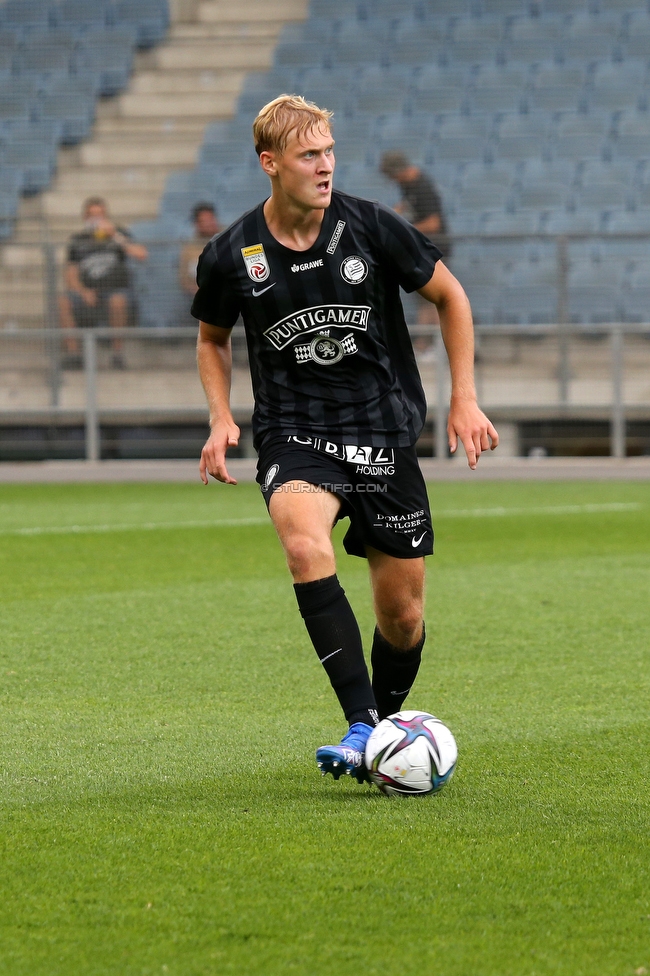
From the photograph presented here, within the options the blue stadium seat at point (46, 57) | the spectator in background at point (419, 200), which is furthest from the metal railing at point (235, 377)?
the blue stadium seat at point (46, 57)

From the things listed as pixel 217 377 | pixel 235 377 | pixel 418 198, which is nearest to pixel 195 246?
pixel 235 377

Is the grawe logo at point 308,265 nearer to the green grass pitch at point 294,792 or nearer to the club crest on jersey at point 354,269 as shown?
the club crest on jersey at point 354,269

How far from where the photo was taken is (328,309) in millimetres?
3832

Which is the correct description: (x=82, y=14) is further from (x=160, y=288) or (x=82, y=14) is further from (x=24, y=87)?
(x=160, y=288)

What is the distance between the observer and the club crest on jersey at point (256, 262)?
385cm

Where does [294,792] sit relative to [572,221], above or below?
below

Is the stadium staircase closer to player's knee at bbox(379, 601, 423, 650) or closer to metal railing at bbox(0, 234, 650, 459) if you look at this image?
metal railing at bbox(0, 234, 650, 459)

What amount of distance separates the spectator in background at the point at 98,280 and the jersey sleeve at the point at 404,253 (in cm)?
1192

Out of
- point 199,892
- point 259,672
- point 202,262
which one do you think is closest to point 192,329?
point 259,672

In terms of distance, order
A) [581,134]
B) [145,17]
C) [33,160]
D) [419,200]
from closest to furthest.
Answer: [419,200] → [581,134] → [33,160] → [145,17]

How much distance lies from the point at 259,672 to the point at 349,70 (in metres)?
15.7

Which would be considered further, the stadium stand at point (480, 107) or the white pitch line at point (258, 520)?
the stadium stand at point (480, 107)

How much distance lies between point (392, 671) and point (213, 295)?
119cm

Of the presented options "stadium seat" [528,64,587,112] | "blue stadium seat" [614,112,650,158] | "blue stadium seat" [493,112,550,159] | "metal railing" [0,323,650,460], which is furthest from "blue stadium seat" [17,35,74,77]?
"blue stadium seat" [614,112,650,158]
